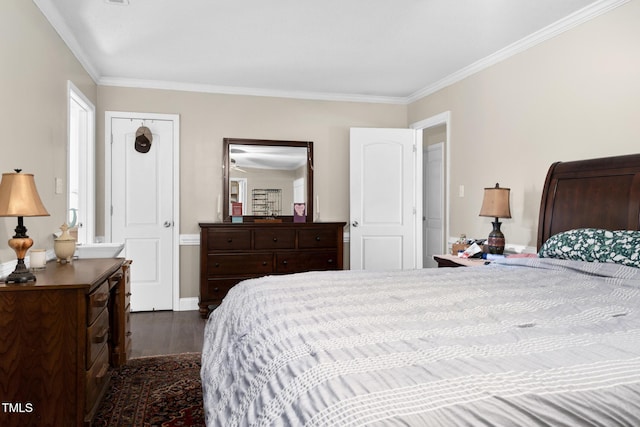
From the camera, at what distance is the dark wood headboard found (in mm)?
2506

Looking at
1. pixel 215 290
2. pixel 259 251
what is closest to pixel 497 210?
pixel 259 251

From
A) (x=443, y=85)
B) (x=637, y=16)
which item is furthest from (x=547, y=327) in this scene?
(x=443, y=85)

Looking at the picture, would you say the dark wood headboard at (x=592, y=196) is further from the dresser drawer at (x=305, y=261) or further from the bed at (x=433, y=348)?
the dresser drawer at (x=305, y=261)

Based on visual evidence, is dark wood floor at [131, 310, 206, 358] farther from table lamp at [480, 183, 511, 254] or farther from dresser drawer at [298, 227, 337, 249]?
table lamp at [480, 183, 511, 254]

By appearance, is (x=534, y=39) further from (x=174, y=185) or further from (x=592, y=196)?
(x=174, y=185)

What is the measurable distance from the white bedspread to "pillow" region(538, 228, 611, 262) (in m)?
0.38

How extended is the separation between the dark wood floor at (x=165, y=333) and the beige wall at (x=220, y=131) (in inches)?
16.3

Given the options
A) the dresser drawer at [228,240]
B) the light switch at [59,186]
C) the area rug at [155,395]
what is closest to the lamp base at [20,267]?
the area rug at [155,395]

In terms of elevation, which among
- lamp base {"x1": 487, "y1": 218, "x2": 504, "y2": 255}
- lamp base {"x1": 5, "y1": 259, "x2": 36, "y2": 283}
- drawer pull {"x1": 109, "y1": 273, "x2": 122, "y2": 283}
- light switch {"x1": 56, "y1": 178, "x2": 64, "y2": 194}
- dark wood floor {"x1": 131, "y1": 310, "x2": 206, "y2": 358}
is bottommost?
dark wood floor {"x1": 131, "y1": 310, "x2": 206, "y2": 358}

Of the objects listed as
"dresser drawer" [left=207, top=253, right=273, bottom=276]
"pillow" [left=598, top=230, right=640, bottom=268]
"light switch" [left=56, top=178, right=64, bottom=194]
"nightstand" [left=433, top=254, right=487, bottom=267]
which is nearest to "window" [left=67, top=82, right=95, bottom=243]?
"light switch" [left=56, top=178, right=64, bottom=194]

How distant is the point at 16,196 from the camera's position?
1933 mm

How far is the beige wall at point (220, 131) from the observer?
182 inches

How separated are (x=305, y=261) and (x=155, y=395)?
7.55 ft

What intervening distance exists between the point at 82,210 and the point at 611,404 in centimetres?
435
